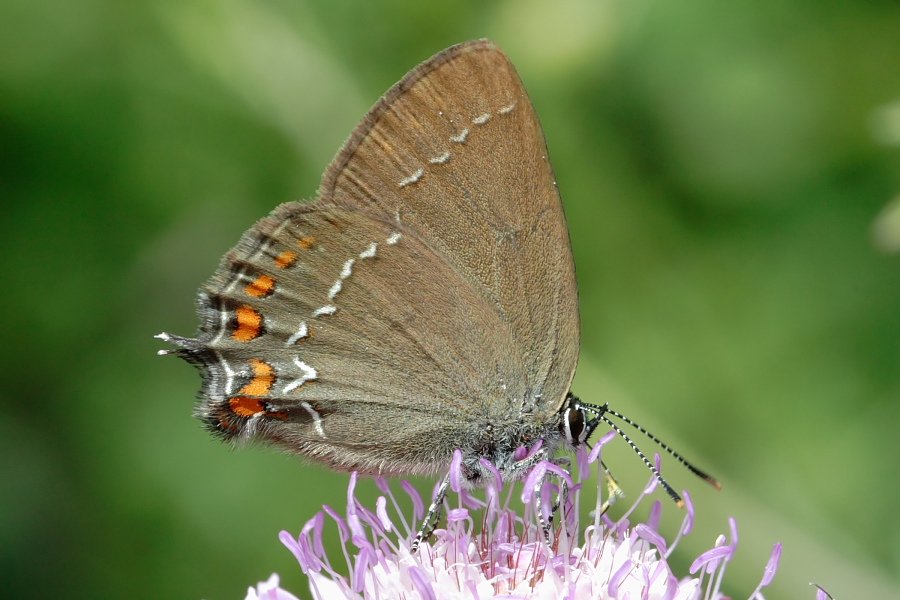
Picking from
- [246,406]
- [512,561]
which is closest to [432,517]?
[512,561]

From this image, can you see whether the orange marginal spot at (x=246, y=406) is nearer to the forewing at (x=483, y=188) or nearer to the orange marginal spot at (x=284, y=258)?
the orange marginal spot at (x=284, y=258)

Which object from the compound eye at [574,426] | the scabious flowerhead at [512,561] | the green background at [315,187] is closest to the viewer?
the scabious flowerhead at [512,561]

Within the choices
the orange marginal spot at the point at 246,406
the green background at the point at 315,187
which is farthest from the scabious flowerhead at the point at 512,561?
the green background at the point at 315,187

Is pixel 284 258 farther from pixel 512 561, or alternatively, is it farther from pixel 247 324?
pixel 512 561

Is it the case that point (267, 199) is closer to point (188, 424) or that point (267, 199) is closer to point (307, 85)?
point (307, 85)

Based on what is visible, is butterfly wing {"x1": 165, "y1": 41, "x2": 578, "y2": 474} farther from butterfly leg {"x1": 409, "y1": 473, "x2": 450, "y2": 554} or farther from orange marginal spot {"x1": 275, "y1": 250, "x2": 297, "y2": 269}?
butterfly leg {"x1": 409, "y1": 473, "x2": 450, "y2": 554}
